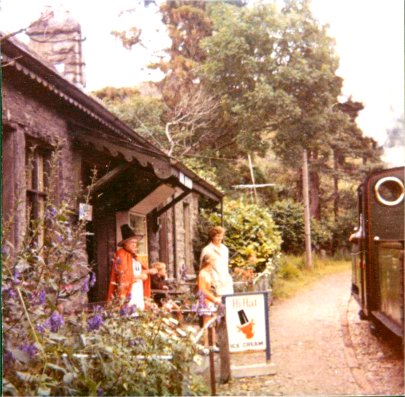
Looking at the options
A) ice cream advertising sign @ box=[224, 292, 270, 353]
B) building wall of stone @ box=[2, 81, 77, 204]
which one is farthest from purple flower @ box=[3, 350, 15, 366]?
ice cream advertising sign @ box=[224, 292, 270, 353]

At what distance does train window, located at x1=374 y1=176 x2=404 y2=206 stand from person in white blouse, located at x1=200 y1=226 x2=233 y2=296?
1.43 m

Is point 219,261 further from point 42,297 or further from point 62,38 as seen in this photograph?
point 42,297

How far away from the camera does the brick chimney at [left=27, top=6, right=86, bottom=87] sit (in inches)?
147

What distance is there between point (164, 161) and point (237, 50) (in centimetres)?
145

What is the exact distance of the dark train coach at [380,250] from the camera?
161 inches

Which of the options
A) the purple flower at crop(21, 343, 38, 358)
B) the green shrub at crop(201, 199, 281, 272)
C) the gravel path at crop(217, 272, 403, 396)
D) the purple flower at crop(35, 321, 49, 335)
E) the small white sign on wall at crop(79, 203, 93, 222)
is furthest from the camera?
the green shrub at crop(201, 199, 281, 272)

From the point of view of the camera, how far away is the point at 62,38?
4.69 m

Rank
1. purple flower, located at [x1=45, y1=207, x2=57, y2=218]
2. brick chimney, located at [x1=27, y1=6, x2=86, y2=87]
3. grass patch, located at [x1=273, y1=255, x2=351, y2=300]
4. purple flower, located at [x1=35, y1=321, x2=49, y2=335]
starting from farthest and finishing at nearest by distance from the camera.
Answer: grass patch, located at [x1=273, y1=255, x2=351, y2=300] < brick chimney, located at [x1=27, y1=6, x2=86, y2=87] < purple flower, located at [x1=45, y1=207, x2=57, y2=218] < purple flower, located at [x1=35, y1=321, x2=49, y2=335]

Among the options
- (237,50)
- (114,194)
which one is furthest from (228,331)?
(237,50)

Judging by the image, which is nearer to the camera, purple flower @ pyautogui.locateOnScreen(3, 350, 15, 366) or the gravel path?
purple flower @ pyautogui.locateOnScreen(3, 350, 15, 366)

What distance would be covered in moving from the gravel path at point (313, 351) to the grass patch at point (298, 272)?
0.25 ft

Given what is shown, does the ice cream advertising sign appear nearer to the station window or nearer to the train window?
the train window

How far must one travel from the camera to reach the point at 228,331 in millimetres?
4777

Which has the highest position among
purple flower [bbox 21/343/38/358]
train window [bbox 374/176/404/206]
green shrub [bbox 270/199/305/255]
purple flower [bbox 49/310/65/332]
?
train window [bbox 374/176/404/206]
